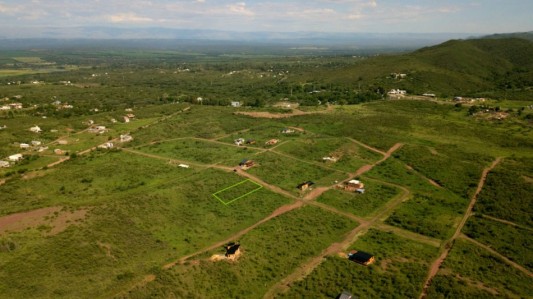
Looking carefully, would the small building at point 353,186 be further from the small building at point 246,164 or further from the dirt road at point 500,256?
the small building at point 246,164

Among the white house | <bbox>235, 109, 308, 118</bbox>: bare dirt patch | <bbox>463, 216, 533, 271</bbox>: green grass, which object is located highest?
the white house

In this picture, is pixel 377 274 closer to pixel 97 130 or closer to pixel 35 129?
pixel 97 130

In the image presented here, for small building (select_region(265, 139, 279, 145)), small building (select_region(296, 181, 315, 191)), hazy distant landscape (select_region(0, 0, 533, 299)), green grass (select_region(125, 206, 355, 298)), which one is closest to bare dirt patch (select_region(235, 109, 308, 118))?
hazy distant landscape (select_region(0, 0, 533, 299))

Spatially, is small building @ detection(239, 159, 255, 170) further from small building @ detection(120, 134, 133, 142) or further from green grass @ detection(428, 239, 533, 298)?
green grass @ detection(428, 239, 533, 298)

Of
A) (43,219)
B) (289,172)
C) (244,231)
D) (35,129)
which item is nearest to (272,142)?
(289,172)

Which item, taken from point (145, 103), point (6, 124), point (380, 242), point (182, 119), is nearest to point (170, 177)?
point (380, 242)

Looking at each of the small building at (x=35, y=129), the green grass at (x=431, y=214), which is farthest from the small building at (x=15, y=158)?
the green grass at (x=431, y=214)

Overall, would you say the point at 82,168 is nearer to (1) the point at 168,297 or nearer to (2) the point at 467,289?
(1) the point at 168,297
